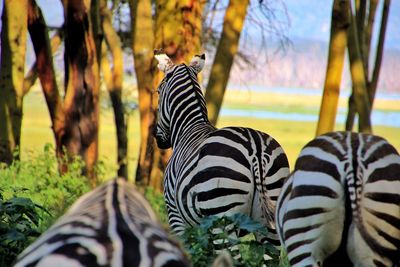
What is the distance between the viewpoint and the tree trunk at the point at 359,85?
14219mm

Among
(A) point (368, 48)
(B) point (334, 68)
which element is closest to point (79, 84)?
(B) point (334, 68)

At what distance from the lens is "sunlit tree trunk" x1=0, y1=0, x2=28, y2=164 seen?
13.4 metres

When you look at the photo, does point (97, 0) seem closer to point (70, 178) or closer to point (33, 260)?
point (70, 178)

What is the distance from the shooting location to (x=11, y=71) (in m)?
13.8

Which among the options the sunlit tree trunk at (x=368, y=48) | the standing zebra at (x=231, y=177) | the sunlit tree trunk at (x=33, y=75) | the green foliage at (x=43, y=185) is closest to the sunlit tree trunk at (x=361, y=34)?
the sunlit tree trunk at (x=368, y=48)

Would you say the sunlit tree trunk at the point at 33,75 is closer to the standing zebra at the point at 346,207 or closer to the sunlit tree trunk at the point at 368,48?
the sunlit tree trunk at the point at 368,48

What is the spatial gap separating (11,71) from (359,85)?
5.49 metres

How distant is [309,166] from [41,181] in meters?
7.15

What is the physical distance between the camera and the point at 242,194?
656 centimetres

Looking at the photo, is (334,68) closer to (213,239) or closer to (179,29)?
(179,29)

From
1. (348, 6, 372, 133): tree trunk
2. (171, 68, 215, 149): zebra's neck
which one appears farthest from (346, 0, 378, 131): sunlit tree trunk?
(171, 68, 215, 149): zebra's neck

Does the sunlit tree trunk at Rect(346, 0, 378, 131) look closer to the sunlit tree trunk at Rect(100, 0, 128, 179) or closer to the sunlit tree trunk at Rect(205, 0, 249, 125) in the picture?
the sunlit tree trunk at Rect(205, 0, 249, 125)

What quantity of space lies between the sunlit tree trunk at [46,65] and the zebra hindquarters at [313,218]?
1037 centimetres

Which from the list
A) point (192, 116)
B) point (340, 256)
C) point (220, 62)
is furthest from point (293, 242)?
point (220, 62)
